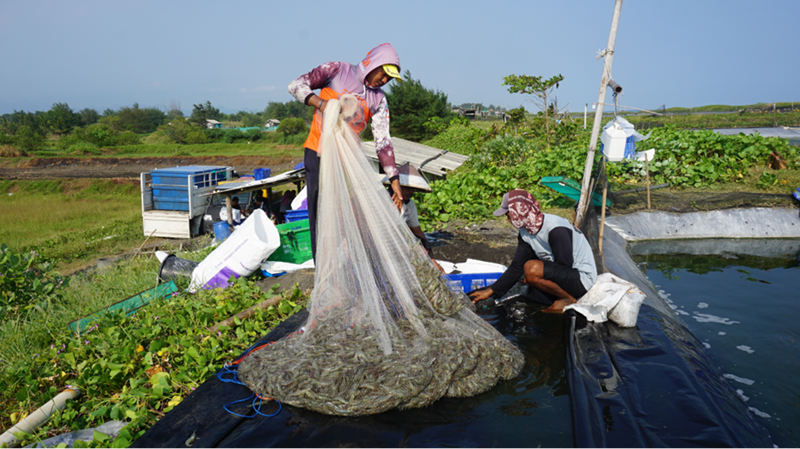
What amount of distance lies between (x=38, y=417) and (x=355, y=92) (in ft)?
8.78

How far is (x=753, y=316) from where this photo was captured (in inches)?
150

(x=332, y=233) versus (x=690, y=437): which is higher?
(x=332, y=233)

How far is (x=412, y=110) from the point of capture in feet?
73.6

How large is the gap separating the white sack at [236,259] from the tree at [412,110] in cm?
1825

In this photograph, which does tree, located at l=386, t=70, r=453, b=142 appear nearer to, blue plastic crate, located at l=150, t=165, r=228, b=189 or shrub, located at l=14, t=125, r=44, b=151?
blue plastic crate, located at l=150, t=165, r=228, b=189

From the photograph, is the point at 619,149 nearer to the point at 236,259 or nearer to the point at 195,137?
the point at 236,259

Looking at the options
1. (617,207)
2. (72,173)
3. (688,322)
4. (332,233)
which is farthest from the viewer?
(72,173)

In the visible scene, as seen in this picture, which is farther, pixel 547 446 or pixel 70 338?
pixel 70 338

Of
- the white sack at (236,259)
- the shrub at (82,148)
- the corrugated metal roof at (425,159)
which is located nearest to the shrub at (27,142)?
the shrub at (82,148)

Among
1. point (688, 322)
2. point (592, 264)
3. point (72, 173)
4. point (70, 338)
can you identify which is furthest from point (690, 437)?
point (72, 173)

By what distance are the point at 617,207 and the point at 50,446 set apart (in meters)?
7.00

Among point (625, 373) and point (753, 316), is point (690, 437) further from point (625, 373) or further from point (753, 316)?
point (753, 316)

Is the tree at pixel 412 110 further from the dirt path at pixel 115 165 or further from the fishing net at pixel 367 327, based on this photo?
the fishing net at pixel 367 327

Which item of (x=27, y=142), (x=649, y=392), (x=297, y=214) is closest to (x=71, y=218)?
(x=297, y=214)
